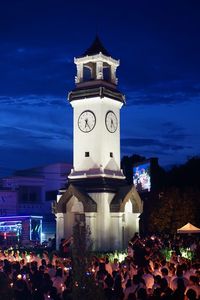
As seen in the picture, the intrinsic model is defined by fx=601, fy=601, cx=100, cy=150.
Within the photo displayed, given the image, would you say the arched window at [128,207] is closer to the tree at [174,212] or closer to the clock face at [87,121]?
the clock face at [87,121]

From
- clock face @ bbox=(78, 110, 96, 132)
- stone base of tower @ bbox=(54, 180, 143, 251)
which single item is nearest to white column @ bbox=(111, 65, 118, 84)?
clock face @ bbox=(78, 110, 96, 132)

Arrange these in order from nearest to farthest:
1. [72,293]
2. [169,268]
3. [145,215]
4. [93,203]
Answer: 1. [72,293]
2. [169,268]
3. [93,203]
4. [145,215]

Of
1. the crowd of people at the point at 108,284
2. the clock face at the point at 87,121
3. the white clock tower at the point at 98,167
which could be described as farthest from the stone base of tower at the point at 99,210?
the crowd of people at the point at 108,284

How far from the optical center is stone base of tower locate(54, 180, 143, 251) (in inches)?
1659

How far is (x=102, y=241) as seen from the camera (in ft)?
140

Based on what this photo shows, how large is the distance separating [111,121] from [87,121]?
6.25 feet

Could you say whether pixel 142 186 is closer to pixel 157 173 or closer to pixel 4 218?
pixel 157 173

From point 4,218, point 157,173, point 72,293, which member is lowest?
point 72,293

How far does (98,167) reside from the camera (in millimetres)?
43750

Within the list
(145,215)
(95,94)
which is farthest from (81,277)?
(145,215)

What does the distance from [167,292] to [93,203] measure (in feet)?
90.4

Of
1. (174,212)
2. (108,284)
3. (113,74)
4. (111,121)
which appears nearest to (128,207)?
(111,121)

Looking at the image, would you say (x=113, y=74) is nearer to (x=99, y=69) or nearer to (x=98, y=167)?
(x=99, y=69)

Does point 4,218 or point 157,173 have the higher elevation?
point 157,173
